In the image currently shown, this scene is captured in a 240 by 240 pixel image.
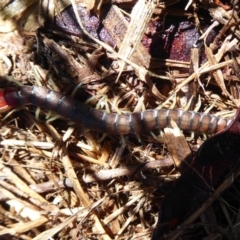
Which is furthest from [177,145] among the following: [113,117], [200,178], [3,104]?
[3,104]

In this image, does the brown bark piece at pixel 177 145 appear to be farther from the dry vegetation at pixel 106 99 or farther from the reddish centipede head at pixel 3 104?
the reddish centipede head at pixel 3 104

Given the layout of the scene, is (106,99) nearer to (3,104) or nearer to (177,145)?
(177,145)

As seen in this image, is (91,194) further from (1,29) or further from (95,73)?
(1,29)

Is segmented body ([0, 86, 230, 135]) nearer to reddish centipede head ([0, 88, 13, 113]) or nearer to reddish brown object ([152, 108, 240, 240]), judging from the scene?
reddish centipede head ([0, 88, 13, 113])

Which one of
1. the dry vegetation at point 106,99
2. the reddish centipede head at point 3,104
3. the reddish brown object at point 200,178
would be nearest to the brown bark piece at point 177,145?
the dry vegetation at point 106,99

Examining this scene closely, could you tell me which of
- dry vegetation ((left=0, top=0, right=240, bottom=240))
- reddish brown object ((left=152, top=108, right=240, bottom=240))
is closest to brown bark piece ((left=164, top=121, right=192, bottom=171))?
dry vegetation ((left=0, top=0, right=240, bottom=240))
